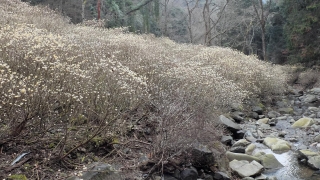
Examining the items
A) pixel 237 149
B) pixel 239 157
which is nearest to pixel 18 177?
pixel 239 157

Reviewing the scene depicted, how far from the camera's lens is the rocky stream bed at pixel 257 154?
5.58 m

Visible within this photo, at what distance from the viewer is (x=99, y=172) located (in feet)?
14.7

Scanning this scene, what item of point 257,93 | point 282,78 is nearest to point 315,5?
point 282,78

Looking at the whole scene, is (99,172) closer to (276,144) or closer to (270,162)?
(270,162)

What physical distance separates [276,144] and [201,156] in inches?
131

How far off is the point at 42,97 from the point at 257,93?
33.6ft

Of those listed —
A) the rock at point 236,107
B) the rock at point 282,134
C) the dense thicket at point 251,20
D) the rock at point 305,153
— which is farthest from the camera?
the dense thicket at point 251,20

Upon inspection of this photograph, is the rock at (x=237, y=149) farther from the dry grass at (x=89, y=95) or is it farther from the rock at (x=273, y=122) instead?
the rock at (x=273, y=122)

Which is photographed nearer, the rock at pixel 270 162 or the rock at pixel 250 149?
the rock at pixel 270 162

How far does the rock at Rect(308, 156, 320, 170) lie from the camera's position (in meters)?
6.67

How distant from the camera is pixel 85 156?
5.11 m

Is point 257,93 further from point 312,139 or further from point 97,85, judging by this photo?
point 97,85

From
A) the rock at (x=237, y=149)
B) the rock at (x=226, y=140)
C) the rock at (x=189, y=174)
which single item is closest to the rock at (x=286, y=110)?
the rock at (x=226, y=140)

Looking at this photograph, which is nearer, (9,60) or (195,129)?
(9,60)
